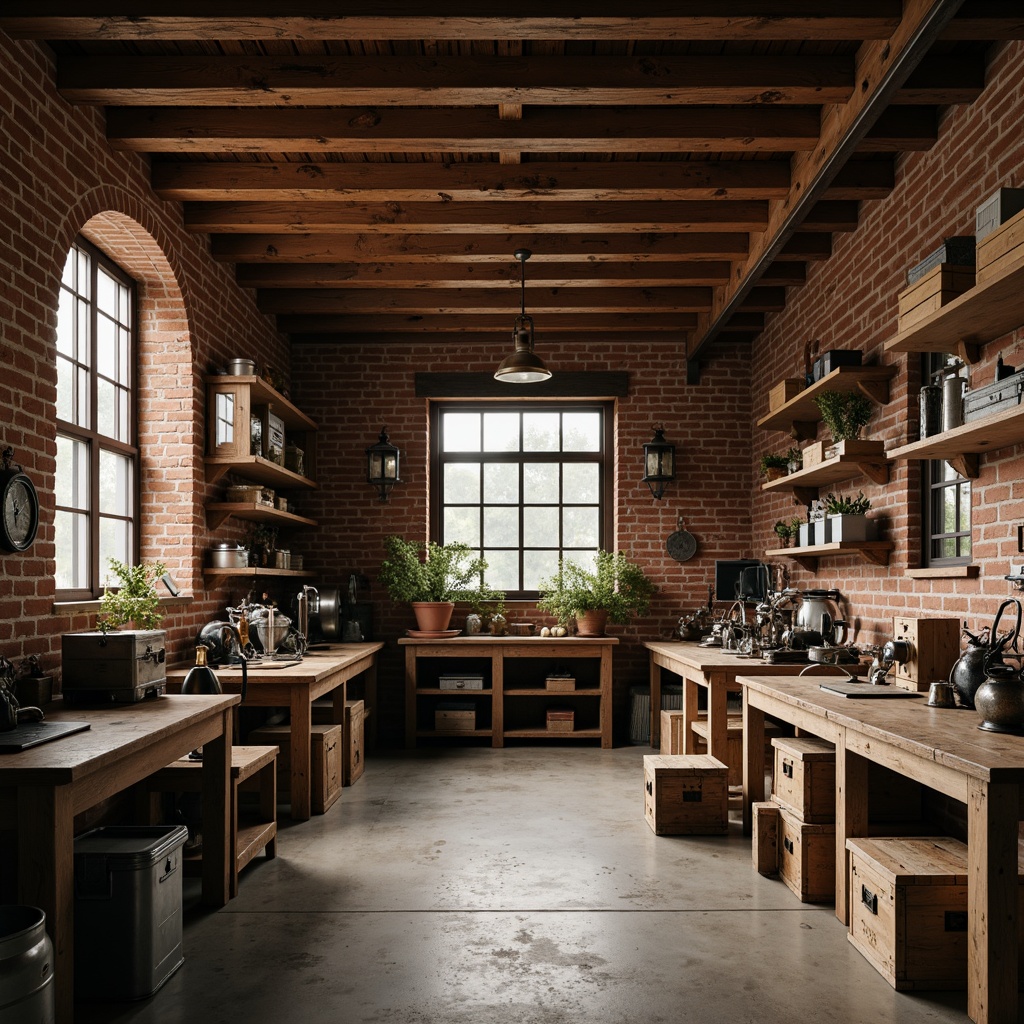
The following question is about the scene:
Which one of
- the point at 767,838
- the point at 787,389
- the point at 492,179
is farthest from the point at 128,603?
the point at 787,389

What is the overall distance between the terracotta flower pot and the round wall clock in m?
4.18

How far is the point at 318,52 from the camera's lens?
411cm

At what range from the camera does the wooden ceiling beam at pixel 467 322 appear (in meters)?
7.78

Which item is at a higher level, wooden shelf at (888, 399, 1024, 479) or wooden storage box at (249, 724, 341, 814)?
wooden shelf at (888, 399, 1024, 479)

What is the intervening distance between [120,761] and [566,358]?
6.16 m

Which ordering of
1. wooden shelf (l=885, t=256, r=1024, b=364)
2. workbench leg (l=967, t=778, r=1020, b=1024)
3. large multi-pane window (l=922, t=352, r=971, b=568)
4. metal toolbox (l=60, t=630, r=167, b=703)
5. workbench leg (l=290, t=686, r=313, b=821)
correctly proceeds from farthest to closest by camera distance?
1. workbench leg (l=290, t=686, r=313, b=821)
2. large multi-pane window (l=922, t=352, r=971, b=568)
3. metal toolbox (l=60, t=630, r=167, b=703)
4. wooden shelf (l=885, t=256, r=1024, b=364)
5. workbench leg (l=967, t=778, r=1020, b=1024)

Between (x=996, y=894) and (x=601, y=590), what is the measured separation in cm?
522

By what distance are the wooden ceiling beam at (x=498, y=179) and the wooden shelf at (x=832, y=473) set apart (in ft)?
4.82

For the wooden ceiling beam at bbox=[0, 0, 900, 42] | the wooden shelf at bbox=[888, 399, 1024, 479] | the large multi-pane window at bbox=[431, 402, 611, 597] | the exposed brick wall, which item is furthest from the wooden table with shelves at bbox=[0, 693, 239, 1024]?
the large multi-pane window at bbox=[431, 402, 611, 597]

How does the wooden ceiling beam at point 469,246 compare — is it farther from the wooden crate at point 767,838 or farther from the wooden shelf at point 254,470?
the wooden crate at point 767,838

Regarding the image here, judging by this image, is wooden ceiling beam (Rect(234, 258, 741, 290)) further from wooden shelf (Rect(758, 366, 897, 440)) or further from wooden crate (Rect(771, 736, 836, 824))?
wooden crate (Rect(771, 736, 836, 824))

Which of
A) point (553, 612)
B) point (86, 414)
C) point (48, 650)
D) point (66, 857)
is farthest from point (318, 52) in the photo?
point (553, 612)

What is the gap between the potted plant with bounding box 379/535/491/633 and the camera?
25.4 ft

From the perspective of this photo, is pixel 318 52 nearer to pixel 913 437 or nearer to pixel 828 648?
pixel 913 437
